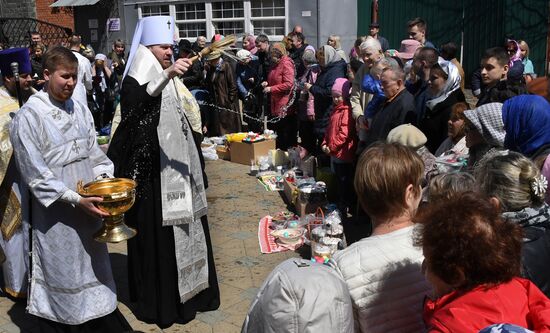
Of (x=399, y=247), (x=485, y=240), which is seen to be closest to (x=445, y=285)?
(x=485, y=240)

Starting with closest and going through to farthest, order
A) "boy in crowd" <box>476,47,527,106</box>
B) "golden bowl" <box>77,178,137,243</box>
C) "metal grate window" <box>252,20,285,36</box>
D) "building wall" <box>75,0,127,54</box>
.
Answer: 1. "golden bowl" <box>77,178,137,243</box>
2. "boy in crowd" <box>476,47,527,106</box>
3. "metal grate window" <box>252,20,285,36</box>
4. "building wall" <box>75,0,127,54</box>

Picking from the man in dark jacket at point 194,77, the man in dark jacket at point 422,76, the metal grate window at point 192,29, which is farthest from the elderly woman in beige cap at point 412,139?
the metal grate window at point 192,29

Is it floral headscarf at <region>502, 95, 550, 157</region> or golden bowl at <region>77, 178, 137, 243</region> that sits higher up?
floral headscarf at <region>502, 95, 550, 157</region>

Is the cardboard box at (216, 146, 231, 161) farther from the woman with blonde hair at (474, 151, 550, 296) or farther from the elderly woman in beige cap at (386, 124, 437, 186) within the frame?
the woman with blonde hair at (474, 151, 550, 296)

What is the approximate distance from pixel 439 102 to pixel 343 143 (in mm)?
1299

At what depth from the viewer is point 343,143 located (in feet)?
20.5

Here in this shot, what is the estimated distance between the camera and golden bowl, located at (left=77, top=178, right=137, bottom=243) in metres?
3.34

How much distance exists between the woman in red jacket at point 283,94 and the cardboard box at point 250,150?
38 cm

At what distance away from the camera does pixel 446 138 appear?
5.20m

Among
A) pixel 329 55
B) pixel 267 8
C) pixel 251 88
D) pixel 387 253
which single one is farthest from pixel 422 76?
pixel 267 8

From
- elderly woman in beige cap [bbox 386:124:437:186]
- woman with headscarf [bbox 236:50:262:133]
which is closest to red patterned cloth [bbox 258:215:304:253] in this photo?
elderly woman in beige cap [bbox 386:124:437:186]

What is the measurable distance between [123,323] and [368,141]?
2.91 meters

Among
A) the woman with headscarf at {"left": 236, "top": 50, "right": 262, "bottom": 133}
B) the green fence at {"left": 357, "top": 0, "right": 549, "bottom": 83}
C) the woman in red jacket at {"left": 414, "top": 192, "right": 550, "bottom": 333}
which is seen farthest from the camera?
the green fence at {"left": 357, "top": 0, "right": 549, "bottom": 83}

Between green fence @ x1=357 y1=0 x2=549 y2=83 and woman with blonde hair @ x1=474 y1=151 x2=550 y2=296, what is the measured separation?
11485 mm
